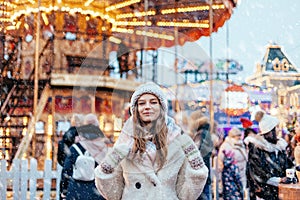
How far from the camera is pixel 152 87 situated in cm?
281

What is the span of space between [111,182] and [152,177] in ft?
0.71

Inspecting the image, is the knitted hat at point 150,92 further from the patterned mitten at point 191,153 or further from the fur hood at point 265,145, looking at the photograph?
the fur hood at point 265,145

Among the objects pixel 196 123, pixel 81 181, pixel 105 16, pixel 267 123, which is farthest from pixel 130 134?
pixel 105 16

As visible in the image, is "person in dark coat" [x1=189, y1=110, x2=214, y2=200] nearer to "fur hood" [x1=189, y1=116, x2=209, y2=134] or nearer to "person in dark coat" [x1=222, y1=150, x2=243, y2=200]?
"fur hood" [x1=189, y1=116, x2=209, y2=134]

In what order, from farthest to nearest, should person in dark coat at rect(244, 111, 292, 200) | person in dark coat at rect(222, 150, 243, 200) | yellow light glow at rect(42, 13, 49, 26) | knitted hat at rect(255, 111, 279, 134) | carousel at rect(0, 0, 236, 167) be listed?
1. yellow light glow at rect(42, 13, 49, 26)
2. carousel at rect(0, 0, 236, 167)
3. person in dark coat at rect(222, 150, 243, 200)
4. knitted hat at rect(255, 111, 279, 134)
5. person in dark coat at rect(244, 111, 292, 200)

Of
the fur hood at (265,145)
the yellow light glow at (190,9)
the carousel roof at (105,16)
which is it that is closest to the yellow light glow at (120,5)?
the carousel roof at (105,16)

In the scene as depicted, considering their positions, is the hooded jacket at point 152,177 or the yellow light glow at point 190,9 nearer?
the hooded jacket at point 152,177

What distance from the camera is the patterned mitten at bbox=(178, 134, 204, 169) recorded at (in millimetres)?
2750

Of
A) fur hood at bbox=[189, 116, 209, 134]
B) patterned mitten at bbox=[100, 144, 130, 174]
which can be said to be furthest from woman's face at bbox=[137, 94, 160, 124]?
fur hood at bbox=[189, 116, 209, 134]

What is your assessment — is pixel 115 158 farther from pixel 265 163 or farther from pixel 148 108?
pixel 265 163

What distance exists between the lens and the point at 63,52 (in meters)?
11.7

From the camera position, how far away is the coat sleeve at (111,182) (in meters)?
2.75

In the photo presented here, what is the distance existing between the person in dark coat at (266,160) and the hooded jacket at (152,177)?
2522 mm

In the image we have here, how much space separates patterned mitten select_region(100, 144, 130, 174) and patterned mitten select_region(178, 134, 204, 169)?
300 millimetres
